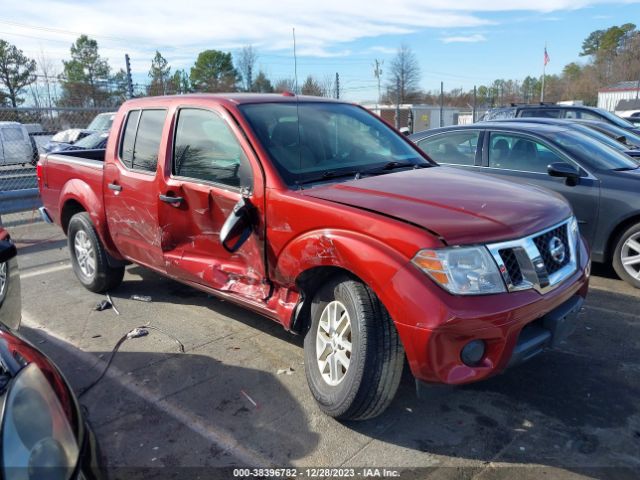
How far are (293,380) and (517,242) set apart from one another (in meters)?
1.79

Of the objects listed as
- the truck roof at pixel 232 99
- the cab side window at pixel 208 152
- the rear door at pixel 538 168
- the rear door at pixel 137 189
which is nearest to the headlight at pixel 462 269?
the cab side window at pixel 208 152

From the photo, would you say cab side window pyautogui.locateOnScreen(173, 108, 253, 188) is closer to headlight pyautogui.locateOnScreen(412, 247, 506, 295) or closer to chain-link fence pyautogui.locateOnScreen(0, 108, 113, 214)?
headlight pyautogui.locateOnScreen(412, 247, 506, 295)

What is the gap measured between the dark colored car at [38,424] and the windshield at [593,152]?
5.53 m

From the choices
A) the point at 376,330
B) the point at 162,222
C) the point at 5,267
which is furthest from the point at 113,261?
the point at 376,330

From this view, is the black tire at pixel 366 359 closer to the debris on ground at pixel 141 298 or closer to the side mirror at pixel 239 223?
the side mirror at pixel 239 223

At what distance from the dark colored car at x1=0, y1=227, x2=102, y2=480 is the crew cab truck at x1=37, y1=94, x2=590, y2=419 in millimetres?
1444

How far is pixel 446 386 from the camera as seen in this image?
2.79 m

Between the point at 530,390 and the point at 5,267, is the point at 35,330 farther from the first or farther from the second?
the point at 530,390

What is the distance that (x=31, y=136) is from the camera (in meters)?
17.2

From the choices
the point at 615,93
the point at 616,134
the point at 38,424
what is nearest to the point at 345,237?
the point at 38,424

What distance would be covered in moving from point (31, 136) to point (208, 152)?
1591cm

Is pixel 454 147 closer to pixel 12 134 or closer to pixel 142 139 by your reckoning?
pixel 142 139

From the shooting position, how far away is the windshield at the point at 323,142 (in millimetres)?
3641

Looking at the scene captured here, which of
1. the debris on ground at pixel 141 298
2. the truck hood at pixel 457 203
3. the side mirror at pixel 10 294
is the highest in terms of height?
the truck hood at pixel 457 203
